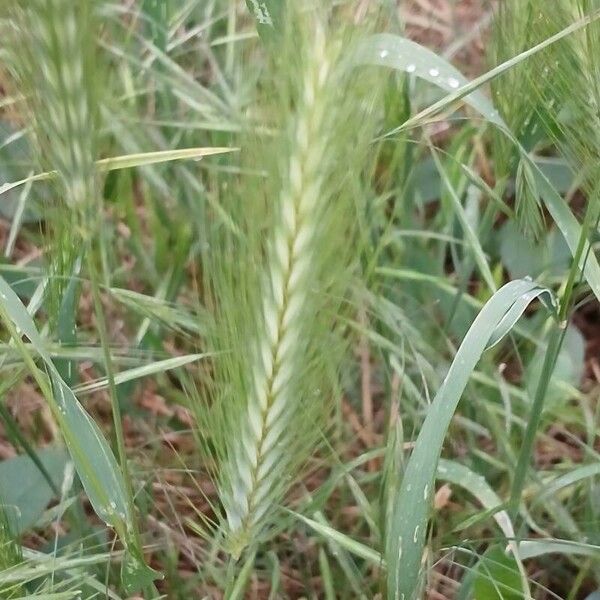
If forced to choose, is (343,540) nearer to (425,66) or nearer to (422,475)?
(422,475)

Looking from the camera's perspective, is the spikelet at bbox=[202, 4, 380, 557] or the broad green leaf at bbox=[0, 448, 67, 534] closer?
the spikelet at bbox=[202, 4, 380, 557]

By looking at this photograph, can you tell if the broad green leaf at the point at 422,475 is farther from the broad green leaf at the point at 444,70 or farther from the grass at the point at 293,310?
the broad green leaf at the point at 444,70

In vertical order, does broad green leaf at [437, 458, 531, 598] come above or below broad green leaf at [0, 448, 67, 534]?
above

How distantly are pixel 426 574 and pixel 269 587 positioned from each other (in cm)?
21

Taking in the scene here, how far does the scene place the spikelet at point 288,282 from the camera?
48 cm

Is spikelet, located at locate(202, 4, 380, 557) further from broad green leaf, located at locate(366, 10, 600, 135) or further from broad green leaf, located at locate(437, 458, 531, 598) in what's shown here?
broad green leaf, located at locate(437, 458, 531, 598)

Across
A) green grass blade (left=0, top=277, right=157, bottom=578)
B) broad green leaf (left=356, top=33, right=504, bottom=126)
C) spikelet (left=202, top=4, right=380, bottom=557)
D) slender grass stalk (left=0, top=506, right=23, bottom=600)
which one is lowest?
slender grass stalk (left=0, top=506, right=23, bottom=600)

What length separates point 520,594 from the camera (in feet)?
2.17

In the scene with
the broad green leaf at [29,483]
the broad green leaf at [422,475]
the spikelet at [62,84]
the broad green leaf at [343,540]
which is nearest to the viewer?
the spikelet at [62,84]

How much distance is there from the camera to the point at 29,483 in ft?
2.59

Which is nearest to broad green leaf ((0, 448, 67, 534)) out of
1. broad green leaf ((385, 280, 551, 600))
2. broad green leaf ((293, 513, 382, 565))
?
broad green leaf ((293, 513, 382, 565))

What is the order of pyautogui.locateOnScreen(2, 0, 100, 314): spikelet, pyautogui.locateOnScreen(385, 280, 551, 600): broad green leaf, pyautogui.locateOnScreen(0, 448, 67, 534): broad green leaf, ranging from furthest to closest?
pyautogui.locateOnScreen(0, 448, 67, 534): broad green leaf, pyautogui.locateOnScreen(385, 280, 551, 600): broad green leaf, pyautogui.locateOnScreen(2, 0, 100, 314): spikelet

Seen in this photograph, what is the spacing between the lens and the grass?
1.60 feet

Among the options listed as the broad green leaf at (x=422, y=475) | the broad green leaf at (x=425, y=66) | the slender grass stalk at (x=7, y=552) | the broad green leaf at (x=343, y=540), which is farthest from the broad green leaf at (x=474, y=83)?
the slender grass stalk at (x=7, y=552)
